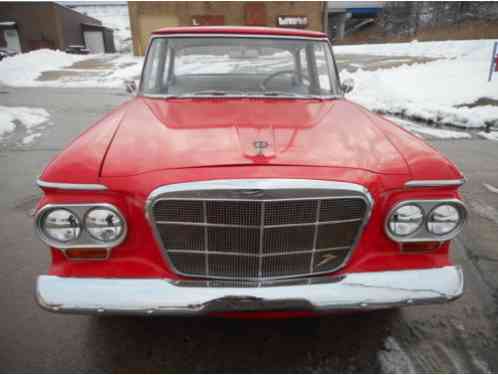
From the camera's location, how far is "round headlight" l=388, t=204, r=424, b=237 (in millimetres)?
1666

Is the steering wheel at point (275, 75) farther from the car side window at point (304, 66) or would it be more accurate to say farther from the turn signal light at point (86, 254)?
the turn signal light at point (86, 254)

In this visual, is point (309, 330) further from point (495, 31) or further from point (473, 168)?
point (495, 31)

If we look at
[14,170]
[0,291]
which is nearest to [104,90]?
[14,170]

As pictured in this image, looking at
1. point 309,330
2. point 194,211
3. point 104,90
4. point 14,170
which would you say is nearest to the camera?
point 194,211

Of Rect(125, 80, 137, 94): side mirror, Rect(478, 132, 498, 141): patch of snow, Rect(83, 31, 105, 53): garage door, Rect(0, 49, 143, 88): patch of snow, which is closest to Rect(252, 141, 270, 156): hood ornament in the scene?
Rect(125, 80, 137, 94): side mirror

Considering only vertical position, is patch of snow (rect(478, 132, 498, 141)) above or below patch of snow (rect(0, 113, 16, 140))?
below

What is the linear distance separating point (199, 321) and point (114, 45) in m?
49.3

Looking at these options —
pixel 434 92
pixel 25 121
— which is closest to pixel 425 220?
pixel 25 121

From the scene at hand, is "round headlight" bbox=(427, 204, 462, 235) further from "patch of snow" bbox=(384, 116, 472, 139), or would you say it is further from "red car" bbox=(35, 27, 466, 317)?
"patch of snow" bbox=(384, 116, 472, 139)

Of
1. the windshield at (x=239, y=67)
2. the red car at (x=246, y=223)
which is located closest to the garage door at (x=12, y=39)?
the windshield at (x=239, y=67)

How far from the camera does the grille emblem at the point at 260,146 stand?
64.0 inches

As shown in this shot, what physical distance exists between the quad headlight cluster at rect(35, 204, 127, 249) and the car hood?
0.20 meters

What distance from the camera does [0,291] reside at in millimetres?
2393

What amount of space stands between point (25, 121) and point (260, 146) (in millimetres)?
7253
